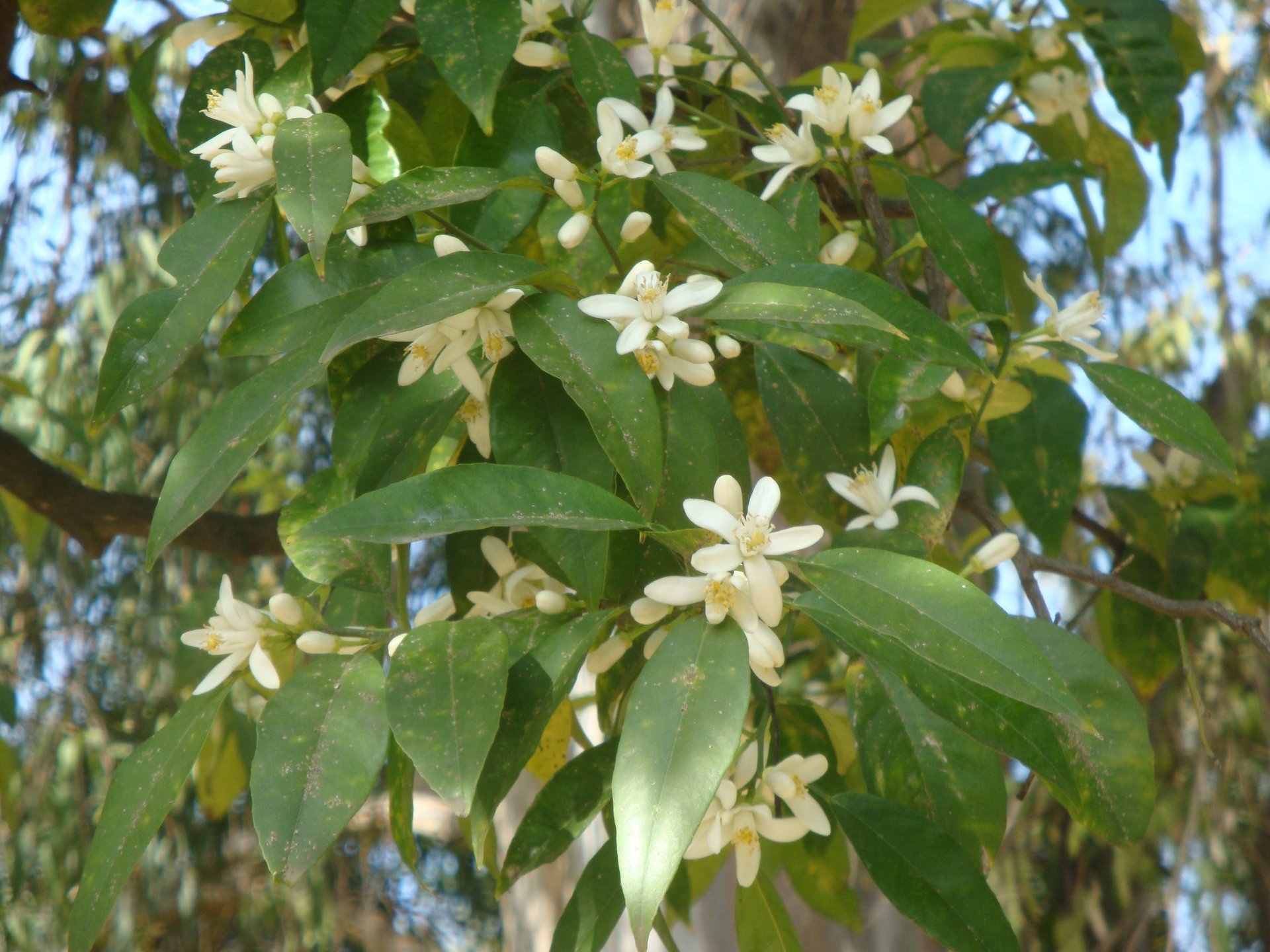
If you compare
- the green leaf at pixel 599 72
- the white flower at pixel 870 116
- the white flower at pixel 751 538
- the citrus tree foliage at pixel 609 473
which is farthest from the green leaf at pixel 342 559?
the white flower at pixel 870 116

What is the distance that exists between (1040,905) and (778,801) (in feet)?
7.00

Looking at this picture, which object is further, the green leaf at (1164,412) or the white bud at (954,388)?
the white bud at (954,388)

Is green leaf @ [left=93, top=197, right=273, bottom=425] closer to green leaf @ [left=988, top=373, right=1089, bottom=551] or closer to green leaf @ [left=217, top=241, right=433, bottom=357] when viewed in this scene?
green leaf @ [left=217, top=241, right=433, bottom=357]

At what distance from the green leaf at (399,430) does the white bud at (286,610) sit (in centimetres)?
7

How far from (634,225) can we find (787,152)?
182 millimetres

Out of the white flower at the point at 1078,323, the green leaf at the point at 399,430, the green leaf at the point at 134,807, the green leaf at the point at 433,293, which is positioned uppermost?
the green leaf at the point at 433,293

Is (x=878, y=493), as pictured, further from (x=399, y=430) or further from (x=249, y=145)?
(x=249, y=145)

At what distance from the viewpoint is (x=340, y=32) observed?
29.2 inches

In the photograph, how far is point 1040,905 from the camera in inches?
101

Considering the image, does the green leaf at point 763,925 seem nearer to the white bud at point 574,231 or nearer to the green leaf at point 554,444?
the green leaf at point 554,444

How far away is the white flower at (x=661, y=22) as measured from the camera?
90cm

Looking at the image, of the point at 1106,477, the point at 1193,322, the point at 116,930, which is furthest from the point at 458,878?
the point at 1193,322

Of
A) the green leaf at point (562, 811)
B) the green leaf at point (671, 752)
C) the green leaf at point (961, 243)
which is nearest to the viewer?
the green leaf at point (671, 752)

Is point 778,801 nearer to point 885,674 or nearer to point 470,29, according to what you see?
point 885,674
